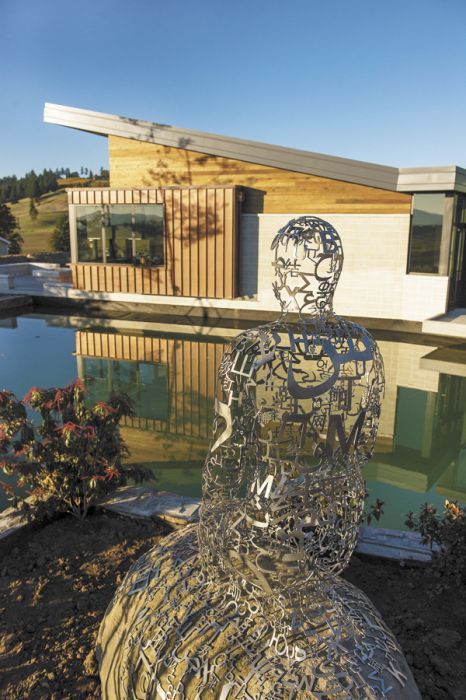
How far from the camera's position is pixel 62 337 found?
39.9 feet

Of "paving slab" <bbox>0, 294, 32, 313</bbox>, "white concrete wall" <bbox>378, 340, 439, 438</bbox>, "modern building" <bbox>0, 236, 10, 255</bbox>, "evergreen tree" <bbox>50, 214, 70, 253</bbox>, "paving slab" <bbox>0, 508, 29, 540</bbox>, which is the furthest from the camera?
"evergreen tree" <bbox>50, 214, 70, 253</bbox>

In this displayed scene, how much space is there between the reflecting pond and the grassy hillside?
3199cm

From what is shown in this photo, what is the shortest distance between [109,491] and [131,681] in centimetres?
223

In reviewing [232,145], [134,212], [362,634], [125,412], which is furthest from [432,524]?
[134,212]

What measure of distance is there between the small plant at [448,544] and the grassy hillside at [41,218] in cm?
4178

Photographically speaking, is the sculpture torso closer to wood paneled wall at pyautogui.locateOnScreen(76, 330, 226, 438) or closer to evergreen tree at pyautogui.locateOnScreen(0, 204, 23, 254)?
wood paneled wall at pyautogui.locateOnScreen(76, 330, 226, 438)

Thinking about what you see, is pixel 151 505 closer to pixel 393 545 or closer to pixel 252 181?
pixel 393 545

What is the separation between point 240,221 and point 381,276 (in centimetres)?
388

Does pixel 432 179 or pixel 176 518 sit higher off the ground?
pixel 432 179

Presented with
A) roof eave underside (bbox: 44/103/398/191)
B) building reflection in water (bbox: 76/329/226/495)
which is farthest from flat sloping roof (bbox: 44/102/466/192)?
building reflection in water (bbox: 76/329/226/495)

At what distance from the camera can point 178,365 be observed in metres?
9.84

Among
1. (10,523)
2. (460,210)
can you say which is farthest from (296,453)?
(460,210)

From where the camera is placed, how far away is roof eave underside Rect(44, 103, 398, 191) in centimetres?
1274

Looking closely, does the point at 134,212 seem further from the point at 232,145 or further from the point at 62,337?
the point at 62,337
